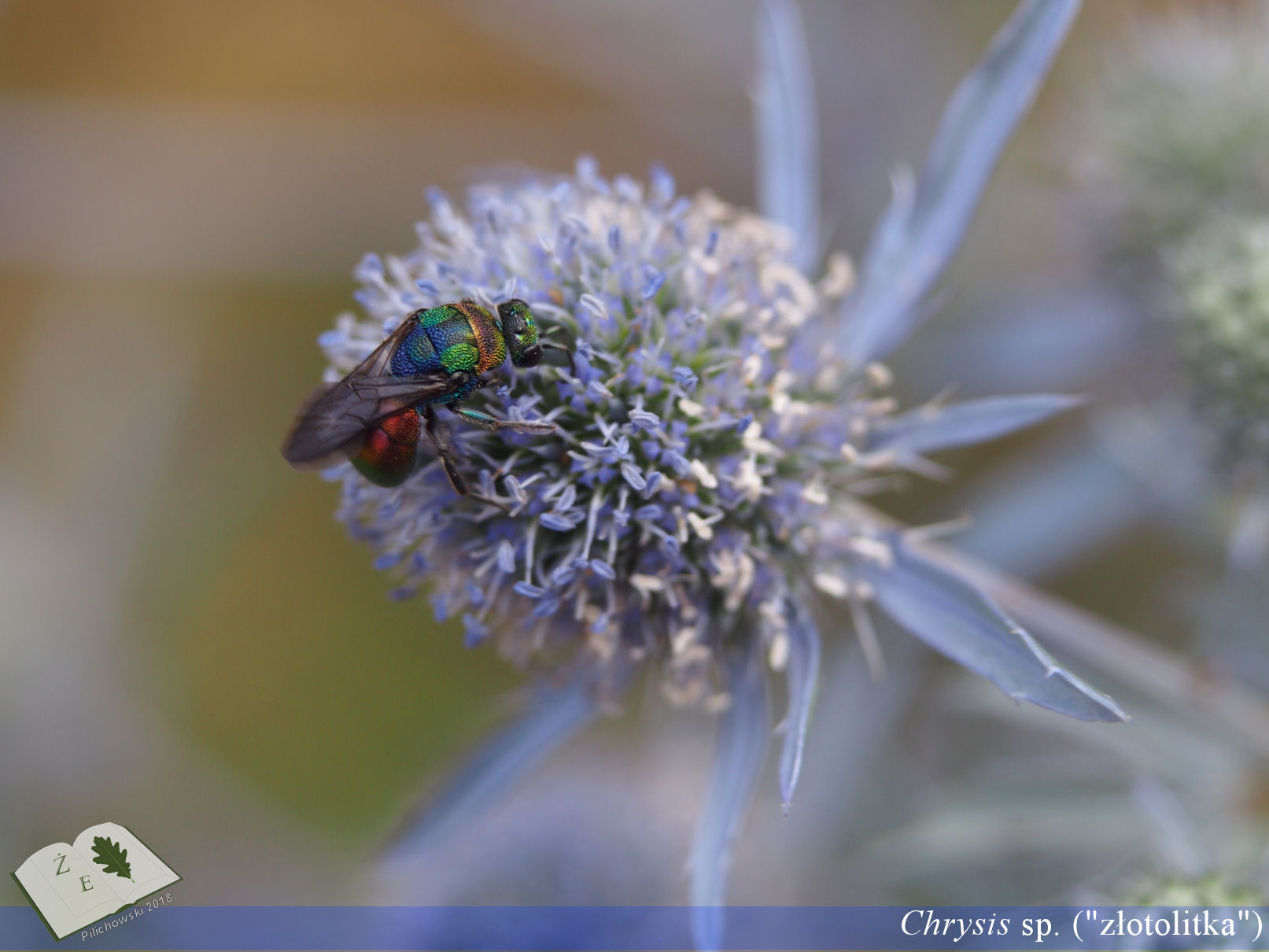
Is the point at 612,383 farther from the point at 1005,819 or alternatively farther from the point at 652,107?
the point at 652,107

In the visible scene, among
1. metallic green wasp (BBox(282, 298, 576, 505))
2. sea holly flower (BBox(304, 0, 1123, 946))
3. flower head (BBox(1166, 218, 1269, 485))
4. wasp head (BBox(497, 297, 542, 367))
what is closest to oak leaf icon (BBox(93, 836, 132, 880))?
sea holly flower (BBox(304, 0, 1123, 946))

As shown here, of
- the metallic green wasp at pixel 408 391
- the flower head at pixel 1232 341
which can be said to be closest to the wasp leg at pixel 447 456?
the metallic green wasp at pixel 408 391

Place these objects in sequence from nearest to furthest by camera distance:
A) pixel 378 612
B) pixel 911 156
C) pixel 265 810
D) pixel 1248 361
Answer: pixel 1248 361 → pixel 265 810 → pixel 378 612 → pixel 911 156

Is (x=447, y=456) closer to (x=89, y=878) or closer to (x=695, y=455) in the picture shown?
(x=695, y=455)

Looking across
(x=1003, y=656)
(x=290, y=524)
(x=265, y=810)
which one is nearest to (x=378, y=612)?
(x=290, y=524)

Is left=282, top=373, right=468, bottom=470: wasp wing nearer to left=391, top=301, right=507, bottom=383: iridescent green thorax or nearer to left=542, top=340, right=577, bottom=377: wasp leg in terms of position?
left=391, top=301, right=507, bottom=383: iridescent green thorax

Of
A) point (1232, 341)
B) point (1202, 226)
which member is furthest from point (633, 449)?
point (1202, 226)
